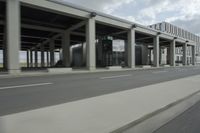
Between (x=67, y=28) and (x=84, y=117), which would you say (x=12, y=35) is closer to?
(x=67, y=28)

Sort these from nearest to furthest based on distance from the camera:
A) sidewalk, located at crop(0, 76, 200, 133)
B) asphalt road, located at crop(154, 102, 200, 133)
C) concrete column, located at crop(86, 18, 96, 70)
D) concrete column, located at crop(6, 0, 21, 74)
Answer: sidewalk, located at crop(0, 76, 200, 133)
asphalt road, located at crop(154, 102, 200, 133)
concrete column, located at crop(6, 0, 21, 74)
concrete column, located at crop(86, 18, 96, 70)

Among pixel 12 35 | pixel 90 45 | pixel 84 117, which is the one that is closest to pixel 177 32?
pixel 90 45

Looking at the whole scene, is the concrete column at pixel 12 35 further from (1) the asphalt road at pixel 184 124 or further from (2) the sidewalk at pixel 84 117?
(1) the asphalt road at pixel 184 124

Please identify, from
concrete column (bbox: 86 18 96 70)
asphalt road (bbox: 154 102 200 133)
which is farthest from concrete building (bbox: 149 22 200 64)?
asphalt road (bbox: 154 102 200 133)

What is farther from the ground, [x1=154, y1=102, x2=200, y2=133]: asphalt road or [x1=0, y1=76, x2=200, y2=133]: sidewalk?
[x1=0, y1=76, x2=200, y2=133]: sidewalk

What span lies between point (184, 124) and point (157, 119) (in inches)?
27.1

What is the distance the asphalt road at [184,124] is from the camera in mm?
4848

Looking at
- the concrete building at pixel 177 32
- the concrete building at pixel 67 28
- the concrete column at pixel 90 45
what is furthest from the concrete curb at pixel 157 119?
the concrete building at pixel 177 32

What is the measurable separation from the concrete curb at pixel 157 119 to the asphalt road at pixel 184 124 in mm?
150

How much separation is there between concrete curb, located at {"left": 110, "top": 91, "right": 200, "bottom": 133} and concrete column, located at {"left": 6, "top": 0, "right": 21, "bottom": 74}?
1723 cm

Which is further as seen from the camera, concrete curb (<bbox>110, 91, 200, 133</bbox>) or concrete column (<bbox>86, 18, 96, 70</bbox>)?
concrete column (<bbox>86, 18, 96, 70</bbox>)

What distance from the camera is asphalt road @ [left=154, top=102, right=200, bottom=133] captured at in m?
4.85

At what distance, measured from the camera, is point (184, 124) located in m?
5.33

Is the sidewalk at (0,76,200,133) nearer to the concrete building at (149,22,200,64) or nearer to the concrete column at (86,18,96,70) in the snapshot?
the concrete column at (86,18,96,70)
